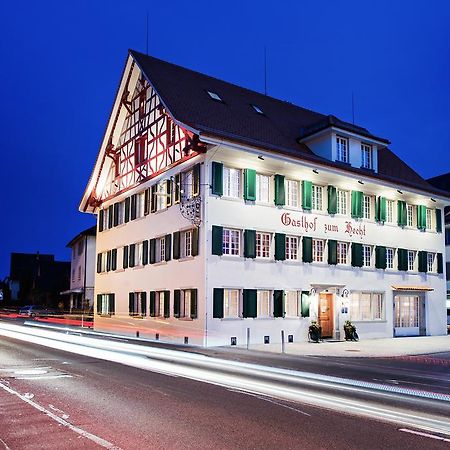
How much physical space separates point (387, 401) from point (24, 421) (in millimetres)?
6015

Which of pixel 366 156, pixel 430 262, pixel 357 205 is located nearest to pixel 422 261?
pixel 430 262

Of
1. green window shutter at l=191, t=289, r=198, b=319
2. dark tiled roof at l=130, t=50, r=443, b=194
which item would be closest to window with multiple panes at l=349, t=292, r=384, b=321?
dark tiled roof at l=130, t=50, r=443, b=194

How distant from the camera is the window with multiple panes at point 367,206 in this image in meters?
31.8

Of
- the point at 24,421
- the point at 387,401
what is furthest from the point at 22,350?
the point at 387,401

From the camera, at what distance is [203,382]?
1228 centimetres

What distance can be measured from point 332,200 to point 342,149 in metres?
3.55

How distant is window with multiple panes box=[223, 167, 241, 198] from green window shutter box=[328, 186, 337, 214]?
5647mm

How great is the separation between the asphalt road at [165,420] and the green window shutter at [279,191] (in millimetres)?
15950

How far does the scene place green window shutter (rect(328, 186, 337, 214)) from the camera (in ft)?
97.3

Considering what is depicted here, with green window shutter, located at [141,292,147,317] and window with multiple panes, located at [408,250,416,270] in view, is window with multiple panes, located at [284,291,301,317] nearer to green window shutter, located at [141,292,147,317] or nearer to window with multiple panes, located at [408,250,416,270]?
green window shutter, located at [141,292,147,317]

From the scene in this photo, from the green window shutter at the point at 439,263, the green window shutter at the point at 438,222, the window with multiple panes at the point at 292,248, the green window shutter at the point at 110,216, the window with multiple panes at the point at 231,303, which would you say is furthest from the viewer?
the green window shutter at the point at 438,222

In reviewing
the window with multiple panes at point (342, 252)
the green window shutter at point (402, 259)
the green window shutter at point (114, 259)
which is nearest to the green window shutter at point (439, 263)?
the green window shutter at point (402, 259)

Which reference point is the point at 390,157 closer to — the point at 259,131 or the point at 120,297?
the point at 259,131

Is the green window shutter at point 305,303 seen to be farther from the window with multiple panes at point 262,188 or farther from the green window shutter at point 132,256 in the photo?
the green window shutter at point 132,256
